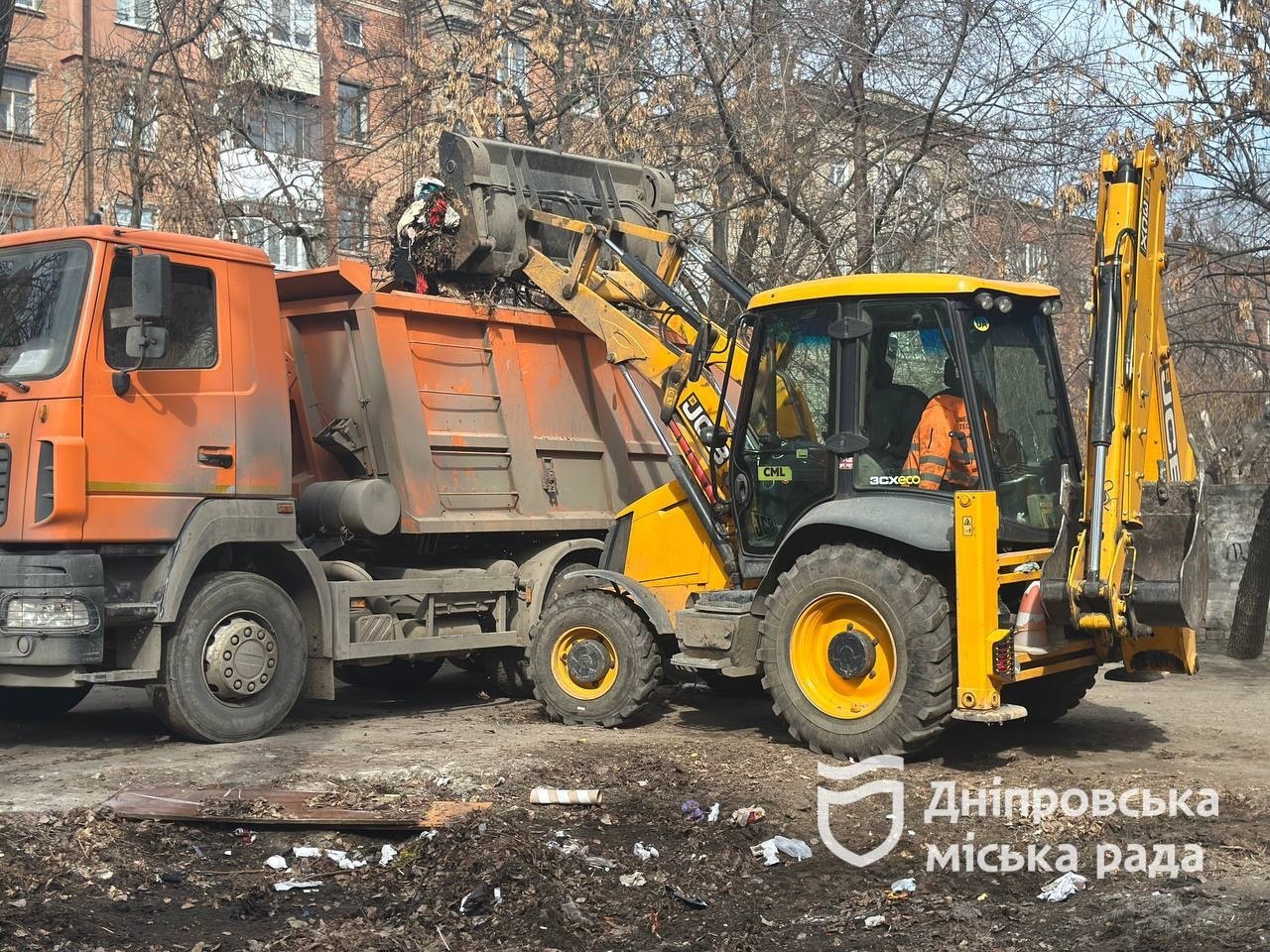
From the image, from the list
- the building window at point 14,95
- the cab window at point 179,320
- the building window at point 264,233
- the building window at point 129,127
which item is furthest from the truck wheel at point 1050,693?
the building window at point 14,95

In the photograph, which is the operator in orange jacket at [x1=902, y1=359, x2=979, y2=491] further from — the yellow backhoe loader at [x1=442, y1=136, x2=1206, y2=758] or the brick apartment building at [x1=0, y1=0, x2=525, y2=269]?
the brick apartment building at [x1=0, y1=0, x2=525, y2=269]

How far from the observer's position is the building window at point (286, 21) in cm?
1534

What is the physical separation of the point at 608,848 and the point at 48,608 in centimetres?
326

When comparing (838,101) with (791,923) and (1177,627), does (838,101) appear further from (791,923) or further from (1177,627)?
(791,923)

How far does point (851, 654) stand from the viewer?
7.61 m

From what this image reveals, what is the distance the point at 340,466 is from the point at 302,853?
12.6 feet

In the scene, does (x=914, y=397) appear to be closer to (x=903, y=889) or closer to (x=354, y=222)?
(x=903, y=889)

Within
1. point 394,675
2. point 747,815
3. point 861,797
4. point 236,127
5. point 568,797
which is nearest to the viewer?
point 747,815

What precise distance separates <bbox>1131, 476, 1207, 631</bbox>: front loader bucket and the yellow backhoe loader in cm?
1

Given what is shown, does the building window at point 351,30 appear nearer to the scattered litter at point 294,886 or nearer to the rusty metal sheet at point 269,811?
the rusty metal sheet at point 269,811

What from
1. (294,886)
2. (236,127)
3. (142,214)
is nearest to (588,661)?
(294,886)

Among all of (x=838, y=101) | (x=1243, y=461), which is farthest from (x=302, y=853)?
(x=1243, y=461)

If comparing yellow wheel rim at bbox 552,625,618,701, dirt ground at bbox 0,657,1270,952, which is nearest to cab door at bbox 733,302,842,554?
yellow wheel rim at bbox 552,625,618,701

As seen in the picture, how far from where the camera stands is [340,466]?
9.33m
